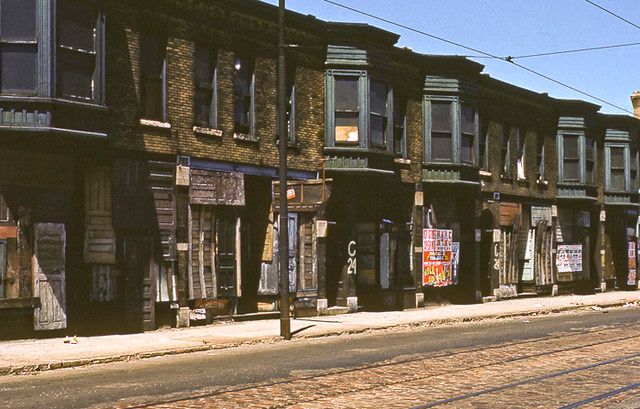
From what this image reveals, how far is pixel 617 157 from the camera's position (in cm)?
4347

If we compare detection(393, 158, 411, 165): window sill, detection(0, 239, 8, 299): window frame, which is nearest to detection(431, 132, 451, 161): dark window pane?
detection(393, 158, 411, 165): window sill

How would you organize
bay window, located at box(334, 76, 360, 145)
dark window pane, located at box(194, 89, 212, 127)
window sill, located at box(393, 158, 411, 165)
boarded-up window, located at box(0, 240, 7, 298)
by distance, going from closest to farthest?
1. boarded-up window, located at box(0, 240, 7, 298)
2. dark window pane, located at box(194, 89, 212, 127)
3. bay window, located at box(334, 76, 360, 145)
4. window sill, located at box(393, 158, 411, 165)

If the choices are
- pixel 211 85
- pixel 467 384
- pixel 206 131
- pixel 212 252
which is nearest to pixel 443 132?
pixel 211 85

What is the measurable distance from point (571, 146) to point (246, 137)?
809 inches

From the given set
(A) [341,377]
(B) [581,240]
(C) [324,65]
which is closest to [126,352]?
(A) [341,377]

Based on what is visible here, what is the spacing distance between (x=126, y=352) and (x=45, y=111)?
201 inches

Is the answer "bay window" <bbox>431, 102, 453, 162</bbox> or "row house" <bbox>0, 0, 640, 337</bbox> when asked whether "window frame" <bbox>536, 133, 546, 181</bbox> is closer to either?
"row house" <bbox>0, 0, 640, 337</bbox>

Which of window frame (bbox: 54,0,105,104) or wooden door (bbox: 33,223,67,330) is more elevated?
window frame (bbox: 54,0,105,104)

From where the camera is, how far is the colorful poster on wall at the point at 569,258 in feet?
132

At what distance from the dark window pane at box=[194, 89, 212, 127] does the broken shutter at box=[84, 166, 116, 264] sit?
3.37 m

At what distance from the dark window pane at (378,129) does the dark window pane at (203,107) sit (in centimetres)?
609

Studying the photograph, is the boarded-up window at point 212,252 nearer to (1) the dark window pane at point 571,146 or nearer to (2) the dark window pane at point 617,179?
(1) the dark window pane at point 571,146

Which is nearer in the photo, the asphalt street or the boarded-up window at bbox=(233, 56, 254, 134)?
the asphalt street

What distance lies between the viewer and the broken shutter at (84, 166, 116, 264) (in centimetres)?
2077
